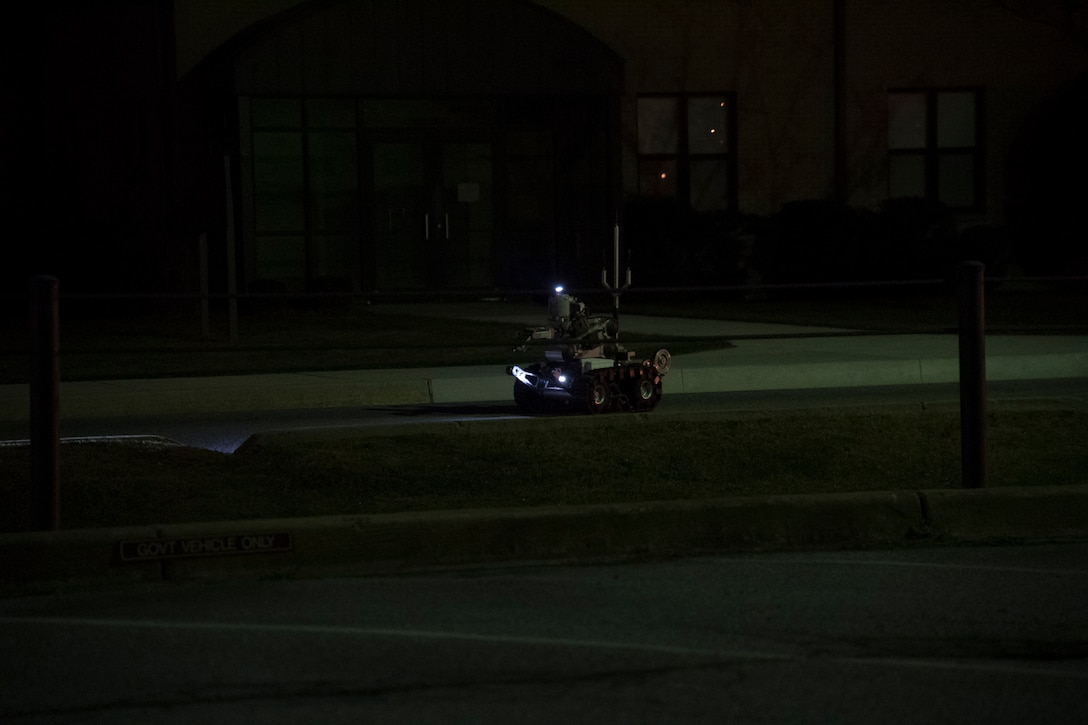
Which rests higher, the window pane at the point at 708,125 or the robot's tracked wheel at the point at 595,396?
the window pane at the point at 708,125

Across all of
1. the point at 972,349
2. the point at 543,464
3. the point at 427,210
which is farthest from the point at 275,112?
the point at 972,349

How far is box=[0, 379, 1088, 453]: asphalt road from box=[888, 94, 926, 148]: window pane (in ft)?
42.8

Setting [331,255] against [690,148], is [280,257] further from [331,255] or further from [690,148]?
[690,148]

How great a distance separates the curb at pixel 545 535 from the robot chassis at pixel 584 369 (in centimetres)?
388

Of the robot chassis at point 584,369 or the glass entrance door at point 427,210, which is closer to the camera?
the robot chassis at point 584,369

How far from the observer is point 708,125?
26.9 meters

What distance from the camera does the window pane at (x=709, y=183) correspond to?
27.0 m

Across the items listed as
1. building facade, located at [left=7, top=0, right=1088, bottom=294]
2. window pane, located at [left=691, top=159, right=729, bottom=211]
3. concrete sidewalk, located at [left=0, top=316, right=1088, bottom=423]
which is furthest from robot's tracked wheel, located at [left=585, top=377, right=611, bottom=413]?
window pane, located at [left=691, top=159, right=729, bottom=211]

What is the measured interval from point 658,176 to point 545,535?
65.0 feet

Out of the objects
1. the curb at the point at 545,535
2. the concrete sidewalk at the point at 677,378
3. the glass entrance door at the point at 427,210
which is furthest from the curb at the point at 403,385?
the glass entrance door at the point at 427,210

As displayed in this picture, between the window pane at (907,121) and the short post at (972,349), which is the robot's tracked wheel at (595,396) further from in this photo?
the window pane at (907,121)

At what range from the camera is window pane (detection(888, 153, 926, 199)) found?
2755 cm

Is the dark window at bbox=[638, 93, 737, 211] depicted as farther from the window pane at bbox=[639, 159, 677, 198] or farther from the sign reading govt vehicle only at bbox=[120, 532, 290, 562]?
the sign reading govt vehicle only at bbox=[120, 532, 290, 562]

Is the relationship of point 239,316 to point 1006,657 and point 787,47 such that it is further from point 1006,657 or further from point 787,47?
point 1006,657
